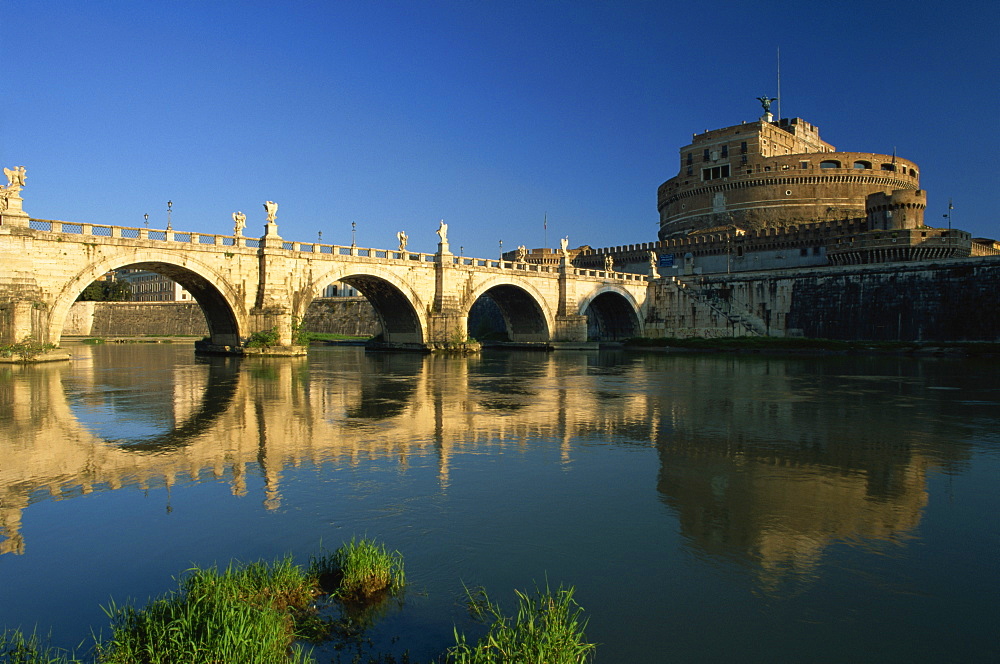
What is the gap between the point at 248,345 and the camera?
1369 inches

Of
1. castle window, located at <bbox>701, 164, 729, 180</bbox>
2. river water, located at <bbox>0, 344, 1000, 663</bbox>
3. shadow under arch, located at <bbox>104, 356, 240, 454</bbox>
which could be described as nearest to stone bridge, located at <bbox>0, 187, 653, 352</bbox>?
shadow under arch, located at <bbox>104, 356, 240, 454</bbox>

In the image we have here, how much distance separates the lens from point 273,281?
115 ft

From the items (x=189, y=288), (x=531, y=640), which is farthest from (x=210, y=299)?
(x=531, y=640)

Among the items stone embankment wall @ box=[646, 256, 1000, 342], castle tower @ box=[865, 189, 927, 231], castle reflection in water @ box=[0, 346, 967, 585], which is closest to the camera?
castle reflection in water @ box=[0, 346, 967, 585]

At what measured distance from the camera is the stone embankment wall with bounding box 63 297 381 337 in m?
73.5

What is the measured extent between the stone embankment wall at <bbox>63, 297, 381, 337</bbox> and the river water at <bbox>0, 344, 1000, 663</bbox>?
57.5m

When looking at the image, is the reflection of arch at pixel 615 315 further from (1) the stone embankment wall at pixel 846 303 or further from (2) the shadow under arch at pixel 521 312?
(2) the shadow under arch at pixel 521 312

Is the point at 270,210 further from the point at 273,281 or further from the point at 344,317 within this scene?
the point at 344,317

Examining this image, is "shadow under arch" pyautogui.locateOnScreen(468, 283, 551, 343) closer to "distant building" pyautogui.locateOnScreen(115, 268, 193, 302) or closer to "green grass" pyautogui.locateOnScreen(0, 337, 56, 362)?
"green grass" pyautogui.locateOnScreen(0, 337, 56, 362)

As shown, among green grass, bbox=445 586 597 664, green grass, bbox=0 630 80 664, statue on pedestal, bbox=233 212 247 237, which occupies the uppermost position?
statue on pedestal, bbox=233 212 247 237

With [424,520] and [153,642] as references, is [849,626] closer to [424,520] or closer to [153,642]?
[424,520]

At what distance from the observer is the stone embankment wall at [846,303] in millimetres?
43281

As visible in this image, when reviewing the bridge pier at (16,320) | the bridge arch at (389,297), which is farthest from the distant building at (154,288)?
the bridge pier at (16,320)

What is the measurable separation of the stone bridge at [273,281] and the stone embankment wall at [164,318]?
25.1 m
